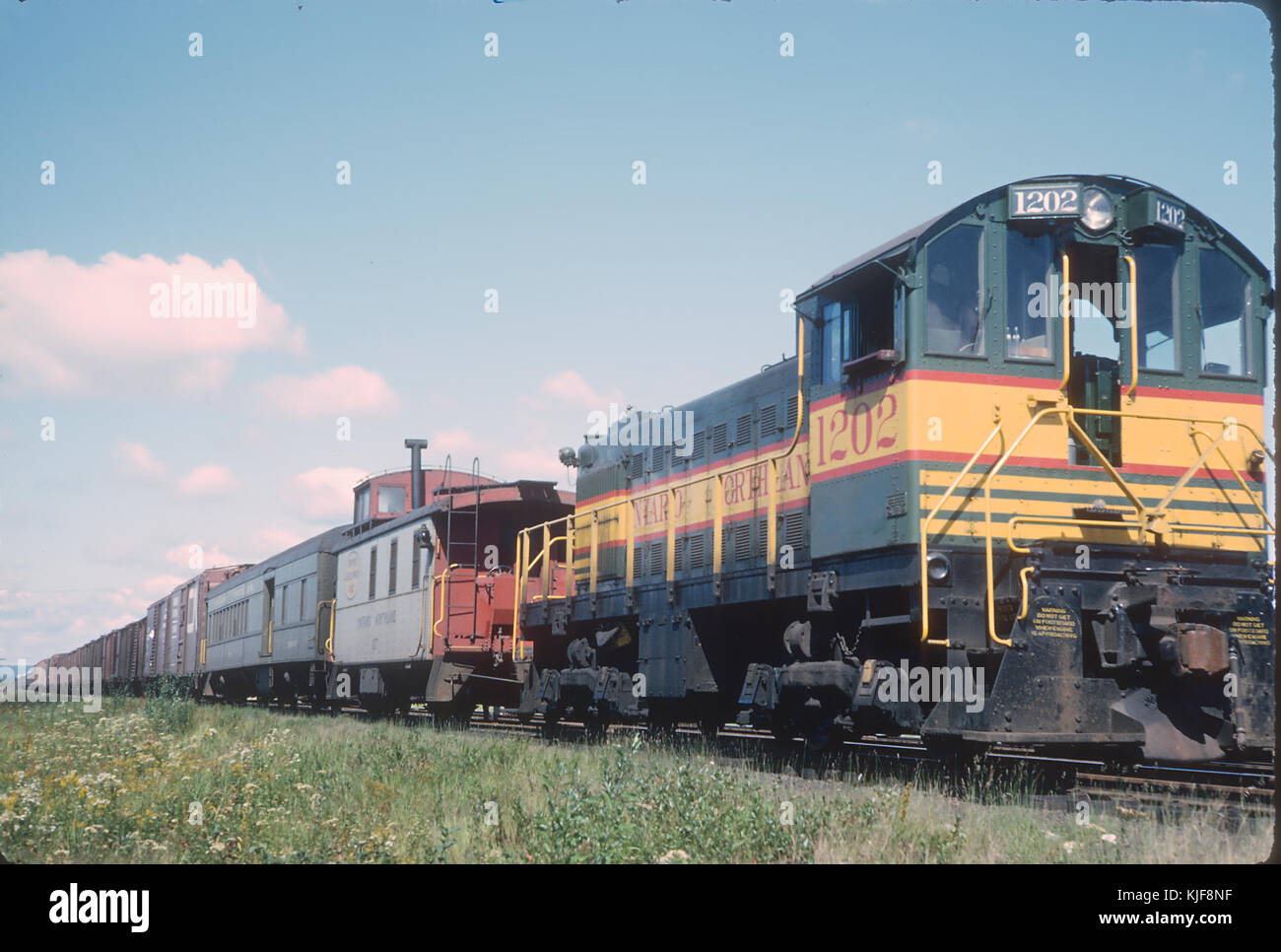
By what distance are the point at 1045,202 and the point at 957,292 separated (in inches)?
37.7

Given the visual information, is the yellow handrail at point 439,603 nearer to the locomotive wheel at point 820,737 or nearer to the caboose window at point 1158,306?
the locomotive wheel at point 820,737

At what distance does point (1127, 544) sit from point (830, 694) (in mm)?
2674

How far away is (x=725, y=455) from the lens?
12773 mm

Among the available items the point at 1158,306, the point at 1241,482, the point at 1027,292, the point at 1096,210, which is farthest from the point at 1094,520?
the point at 1096,210

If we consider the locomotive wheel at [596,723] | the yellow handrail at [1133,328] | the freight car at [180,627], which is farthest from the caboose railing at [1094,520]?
the freight car at [180,627]

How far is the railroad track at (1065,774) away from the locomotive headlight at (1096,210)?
14.0 feet

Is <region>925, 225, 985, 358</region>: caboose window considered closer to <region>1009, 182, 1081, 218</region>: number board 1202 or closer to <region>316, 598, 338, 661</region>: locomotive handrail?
<region>1009, 182, 1081, 218</region>: number board 1202

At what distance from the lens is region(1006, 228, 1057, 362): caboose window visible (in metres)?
8.84

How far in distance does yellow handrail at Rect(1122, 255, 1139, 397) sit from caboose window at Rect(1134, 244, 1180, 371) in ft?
0.17

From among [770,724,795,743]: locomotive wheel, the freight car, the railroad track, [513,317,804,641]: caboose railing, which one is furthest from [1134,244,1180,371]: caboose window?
the freight car

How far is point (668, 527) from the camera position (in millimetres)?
12719

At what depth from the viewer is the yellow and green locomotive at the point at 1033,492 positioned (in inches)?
318
